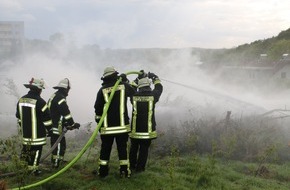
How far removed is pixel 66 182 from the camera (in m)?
6.68

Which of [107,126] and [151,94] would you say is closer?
[107,126]

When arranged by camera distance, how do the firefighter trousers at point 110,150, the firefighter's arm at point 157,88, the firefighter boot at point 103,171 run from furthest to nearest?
the firefighter's arm at point 157,88 < the firefighter boot at point 103,171 < the firefighter trousers at point 110,150

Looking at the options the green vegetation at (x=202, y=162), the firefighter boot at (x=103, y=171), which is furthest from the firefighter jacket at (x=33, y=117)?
the firefighter boot at (x=103, y=171)

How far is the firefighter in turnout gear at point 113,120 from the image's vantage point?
6699 millimetres

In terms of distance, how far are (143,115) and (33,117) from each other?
7.38 ft

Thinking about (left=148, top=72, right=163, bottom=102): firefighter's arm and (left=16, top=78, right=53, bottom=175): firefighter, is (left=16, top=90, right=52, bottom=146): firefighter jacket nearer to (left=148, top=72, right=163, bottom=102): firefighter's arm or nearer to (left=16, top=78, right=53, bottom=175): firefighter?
(left=16, top=78, right=53, bottom=175): firefighter

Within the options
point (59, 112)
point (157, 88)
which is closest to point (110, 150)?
point (59, 112)

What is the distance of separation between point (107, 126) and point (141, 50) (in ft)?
189

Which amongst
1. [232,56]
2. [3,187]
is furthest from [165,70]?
[232,56]

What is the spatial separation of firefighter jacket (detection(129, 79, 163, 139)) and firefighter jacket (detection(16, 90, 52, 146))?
1.77m

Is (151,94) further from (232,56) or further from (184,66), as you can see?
(232,56)

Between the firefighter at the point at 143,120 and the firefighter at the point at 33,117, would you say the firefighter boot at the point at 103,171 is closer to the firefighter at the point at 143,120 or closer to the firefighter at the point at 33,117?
the firefighter at the point at 143,120

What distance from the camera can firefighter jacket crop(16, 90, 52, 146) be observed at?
6.98 meters

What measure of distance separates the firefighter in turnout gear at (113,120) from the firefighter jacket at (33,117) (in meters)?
1.10
